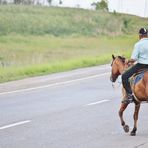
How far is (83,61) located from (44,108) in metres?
18.4

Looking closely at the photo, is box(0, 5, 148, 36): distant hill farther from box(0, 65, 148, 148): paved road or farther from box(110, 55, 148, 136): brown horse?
box(110, 55, 148, 136): brown horse

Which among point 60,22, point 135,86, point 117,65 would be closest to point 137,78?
point 135,86

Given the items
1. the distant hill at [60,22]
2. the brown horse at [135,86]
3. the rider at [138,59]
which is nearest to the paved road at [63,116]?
the brown horse at [135,86]

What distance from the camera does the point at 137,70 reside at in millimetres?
11805

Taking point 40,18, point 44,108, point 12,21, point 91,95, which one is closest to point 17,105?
point 44,108

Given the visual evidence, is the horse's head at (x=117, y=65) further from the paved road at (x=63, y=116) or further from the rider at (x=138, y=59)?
the paved road at (x=63, y=116)

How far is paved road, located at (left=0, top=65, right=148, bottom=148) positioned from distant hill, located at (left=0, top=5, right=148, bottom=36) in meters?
46.1

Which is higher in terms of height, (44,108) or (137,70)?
(137,70)

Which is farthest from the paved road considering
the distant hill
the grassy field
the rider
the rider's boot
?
the distant hill

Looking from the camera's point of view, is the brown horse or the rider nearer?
the brown horse

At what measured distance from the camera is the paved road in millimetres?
11159

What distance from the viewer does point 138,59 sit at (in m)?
11.8

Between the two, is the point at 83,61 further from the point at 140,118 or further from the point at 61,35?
the point at 61,35

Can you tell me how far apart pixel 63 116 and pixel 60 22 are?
6703cm
